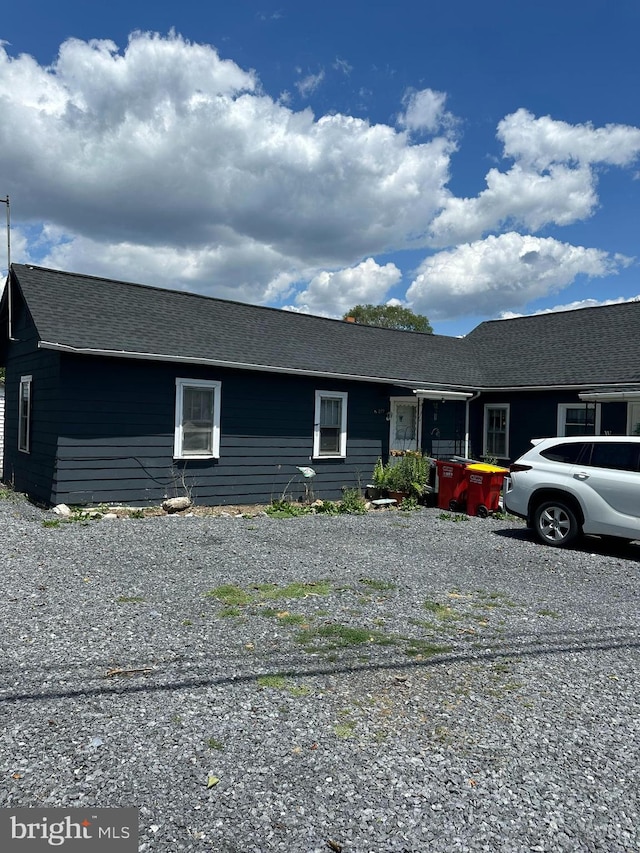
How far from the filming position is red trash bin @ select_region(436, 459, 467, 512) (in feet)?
42.5

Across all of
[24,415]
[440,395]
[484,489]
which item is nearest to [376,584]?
[484,489]

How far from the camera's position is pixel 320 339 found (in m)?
15.6

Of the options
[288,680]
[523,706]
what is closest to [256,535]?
[288,680]

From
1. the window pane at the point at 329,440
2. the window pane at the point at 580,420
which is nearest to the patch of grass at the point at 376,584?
the window pane at the point at 329,440

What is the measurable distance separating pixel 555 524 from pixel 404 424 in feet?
21.8

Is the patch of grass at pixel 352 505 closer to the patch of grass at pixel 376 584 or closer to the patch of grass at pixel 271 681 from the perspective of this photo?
the patch of grass at pixel 376 584

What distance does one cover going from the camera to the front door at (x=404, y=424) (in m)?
15.2

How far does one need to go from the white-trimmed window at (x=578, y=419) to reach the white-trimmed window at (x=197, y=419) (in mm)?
8756

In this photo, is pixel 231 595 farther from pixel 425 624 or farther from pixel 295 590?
pixel 425 624

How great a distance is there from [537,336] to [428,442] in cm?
576

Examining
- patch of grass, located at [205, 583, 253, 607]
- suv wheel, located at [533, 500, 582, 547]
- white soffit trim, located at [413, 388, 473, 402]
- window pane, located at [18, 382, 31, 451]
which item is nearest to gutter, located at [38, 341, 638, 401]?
white soffit trim, located at [413, 388, 473, 402]

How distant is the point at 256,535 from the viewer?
9.55 meters

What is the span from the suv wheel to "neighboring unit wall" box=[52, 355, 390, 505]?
5498 millimetres

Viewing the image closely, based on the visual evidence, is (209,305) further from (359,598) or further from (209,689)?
(209,689)
